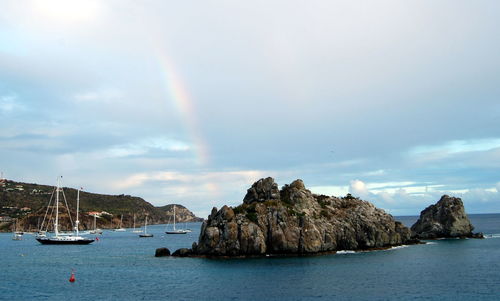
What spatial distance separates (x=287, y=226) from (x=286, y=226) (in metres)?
0.30

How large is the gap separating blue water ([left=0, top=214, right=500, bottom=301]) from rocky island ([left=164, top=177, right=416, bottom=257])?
243 inches

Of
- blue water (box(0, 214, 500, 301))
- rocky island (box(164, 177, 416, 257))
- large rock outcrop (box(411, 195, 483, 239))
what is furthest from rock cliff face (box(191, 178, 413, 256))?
large rock outcrop (box(411, 195, 483, 239))

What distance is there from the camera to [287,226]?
12144 centimetres

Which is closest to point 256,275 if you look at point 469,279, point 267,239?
point 267,239

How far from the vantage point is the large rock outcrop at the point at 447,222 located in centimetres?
18638

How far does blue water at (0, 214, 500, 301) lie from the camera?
73188mm

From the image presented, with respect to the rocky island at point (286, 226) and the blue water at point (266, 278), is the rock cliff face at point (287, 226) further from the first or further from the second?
the blue water at point (266, 278)

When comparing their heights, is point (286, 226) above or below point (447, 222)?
below

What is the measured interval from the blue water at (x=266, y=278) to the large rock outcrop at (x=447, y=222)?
60086mm

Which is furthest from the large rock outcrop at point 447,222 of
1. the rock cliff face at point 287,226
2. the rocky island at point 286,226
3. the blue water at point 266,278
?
the blue water at point 266,278

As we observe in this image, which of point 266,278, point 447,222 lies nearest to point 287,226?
point 266,278

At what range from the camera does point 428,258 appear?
11775 centimetres

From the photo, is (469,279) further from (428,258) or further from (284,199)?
(284,199)

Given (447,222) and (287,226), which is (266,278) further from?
(447,222)
